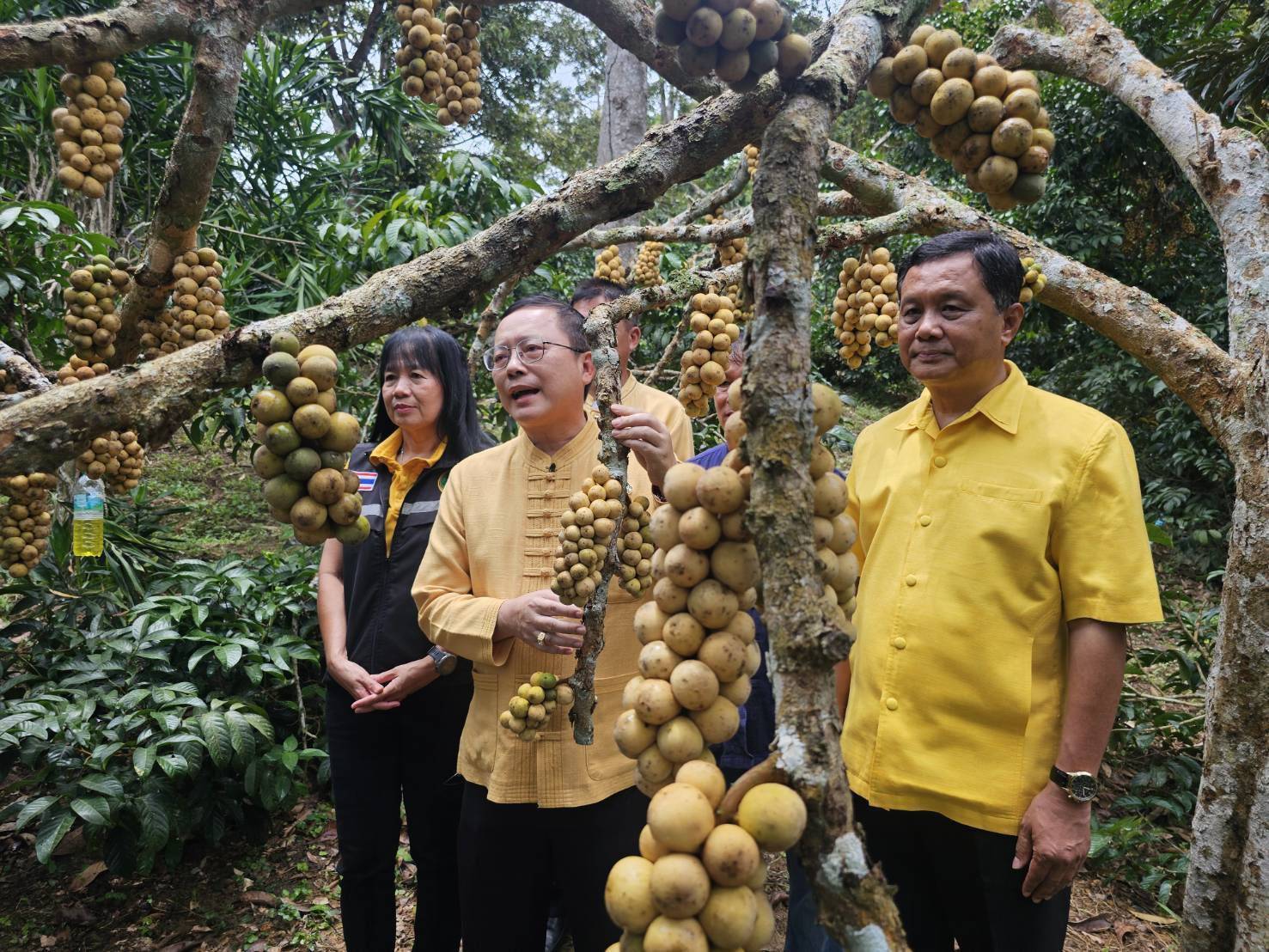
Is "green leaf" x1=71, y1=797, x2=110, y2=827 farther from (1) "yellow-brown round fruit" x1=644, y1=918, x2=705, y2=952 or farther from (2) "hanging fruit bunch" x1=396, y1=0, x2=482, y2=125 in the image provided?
(1) "yellow-brown round fruit" x1=644, y1=918, x2=705, y2=952

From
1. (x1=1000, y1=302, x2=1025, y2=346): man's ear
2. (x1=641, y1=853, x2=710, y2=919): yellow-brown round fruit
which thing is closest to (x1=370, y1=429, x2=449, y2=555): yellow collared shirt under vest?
(x1=1000, y1=302, x2=1025, y2=346): man's ear

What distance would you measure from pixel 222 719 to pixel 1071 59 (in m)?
3.90

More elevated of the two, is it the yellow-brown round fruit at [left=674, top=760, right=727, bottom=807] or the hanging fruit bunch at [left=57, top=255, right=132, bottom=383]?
the hanging fruit bunch at [left=57, top=255, right=132, bottom=383]

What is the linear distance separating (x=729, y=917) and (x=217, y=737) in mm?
3115

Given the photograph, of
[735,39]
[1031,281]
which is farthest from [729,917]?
[1031,281]

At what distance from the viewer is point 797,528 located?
2.11 feet

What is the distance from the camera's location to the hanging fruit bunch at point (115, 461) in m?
3.04

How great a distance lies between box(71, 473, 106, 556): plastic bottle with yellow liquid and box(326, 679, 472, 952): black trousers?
4.62ft

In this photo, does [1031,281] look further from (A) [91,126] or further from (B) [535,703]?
(A) [91,126]

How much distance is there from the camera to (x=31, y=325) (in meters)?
3.35

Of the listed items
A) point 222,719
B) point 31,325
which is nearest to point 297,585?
point 222,719

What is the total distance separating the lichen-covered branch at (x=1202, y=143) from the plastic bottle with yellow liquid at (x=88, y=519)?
363cm

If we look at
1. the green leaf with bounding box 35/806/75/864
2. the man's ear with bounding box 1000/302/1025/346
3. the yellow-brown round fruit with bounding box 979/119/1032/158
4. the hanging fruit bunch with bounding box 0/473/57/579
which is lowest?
the green leaf with bounding box 35/806/75/864

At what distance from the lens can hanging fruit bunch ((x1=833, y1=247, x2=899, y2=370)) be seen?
2508 millimetres
